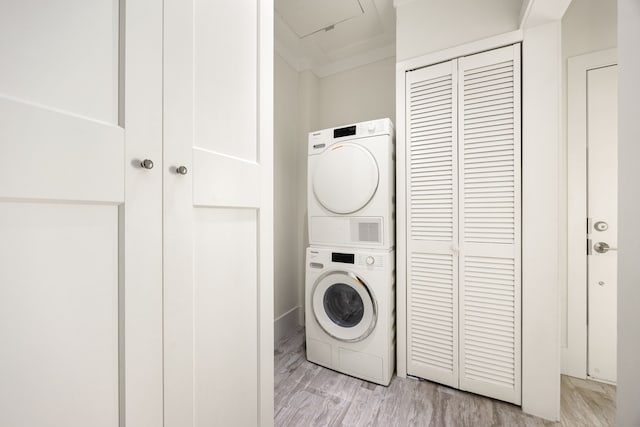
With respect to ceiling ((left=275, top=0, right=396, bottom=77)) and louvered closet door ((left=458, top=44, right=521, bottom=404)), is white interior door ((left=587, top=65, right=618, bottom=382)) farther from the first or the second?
ceiling ((left=275, top=0, right=396, bottom=77))

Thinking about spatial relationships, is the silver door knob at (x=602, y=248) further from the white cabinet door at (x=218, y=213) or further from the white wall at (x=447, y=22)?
the white cabinet door at (x=218, y=213)

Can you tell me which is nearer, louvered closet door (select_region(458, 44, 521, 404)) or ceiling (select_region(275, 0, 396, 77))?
louvered closet door (select_region(458, 44, 521, 404))

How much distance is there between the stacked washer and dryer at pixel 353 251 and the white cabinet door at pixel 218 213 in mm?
924

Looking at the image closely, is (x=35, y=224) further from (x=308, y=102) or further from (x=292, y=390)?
(x=308, y=102)

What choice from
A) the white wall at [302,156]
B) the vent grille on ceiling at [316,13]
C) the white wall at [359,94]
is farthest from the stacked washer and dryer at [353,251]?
the vent grille on ceiling at [316,13]

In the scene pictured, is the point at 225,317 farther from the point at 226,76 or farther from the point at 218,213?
the point at 226,76

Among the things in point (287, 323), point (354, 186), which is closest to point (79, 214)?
point (354, 186)

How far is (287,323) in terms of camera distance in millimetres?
2531

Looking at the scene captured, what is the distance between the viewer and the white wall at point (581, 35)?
167 cm

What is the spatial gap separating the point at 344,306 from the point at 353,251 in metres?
0.47

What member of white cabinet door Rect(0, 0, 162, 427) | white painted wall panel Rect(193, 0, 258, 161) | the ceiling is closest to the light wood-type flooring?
white cabinet door Rect(0, 0, 162, 427)

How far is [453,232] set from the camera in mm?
1646

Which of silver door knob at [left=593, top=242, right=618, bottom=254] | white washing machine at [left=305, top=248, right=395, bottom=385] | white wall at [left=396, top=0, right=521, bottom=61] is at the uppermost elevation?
white wall at [left=396, top=0, right=521, bottom=61]

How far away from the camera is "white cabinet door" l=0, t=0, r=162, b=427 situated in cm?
43
